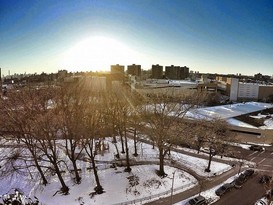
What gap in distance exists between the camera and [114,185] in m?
24.0

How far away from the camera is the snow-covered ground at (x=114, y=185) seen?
71.2ft

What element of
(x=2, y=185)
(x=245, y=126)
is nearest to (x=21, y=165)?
(x=2, y=185)

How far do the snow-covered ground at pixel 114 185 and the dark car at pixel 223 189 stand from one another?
2.71 metres

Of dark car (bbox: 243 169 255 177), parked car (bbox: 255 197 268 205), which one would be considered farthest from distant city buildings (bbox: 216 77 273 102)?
parked car (bbox: 255 197 268 205)

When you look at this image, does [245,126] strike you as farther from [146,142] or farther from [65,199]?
[65,199]

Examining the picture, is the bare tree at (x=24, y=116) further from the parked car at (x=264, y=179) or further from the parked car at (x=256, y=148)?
the parked car at (x=256, y=148)

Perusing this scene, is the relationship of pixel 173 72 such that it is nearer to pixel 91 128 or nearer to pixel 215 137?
pixel 215 137

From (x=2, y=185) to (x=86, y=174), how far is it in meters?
8.13

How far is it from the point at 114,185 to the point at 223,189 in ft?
36.1

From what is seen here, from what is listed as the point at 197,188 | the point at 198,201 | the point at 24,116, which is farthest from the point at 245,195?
the point at 24,116

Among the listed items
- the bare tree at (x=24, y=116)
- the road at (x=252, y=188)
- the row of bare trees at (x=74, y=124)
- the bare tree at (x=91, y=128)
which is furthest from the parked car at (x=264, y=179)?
the bare tree at (x=24, y=116)

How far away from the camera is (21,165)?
26.7m

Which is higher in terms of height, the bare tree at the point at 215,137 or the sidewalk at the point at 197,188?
the bare tree at the point at 215,137

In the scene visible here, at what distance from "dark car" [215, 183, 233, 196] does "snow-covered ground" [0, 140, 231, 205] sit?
8.89 ft
